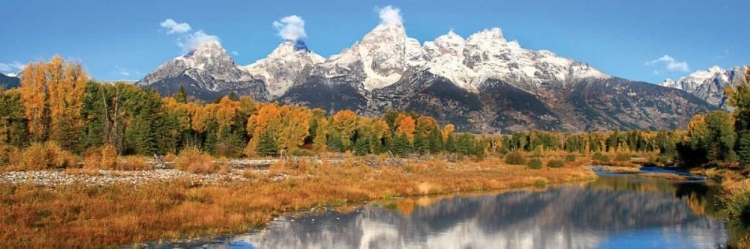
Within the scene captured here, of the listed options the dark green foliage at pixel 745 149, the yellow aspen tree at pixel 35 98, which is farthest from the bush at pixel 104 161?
the dark green foliage at pixel 745 149

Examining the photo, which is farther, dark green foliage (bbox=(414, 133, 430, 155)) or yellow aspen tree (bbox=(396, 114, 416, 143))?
yellow aspen tree (bbox=(396, 114, 416, 143))

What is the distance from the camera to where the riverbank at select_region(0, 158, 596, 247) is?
2111 cm

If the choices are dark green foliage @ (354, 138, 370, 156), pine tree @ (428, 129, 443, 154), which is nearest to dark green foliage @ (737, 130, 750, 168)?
dark green foliage @ (354, 138, 370, 156)

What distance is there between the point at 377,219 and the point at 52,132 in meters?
66.1

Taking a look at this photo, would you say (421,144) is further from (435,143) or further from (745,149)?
(745,149)

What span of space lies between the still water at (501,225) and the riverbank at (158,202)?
2.13 meters

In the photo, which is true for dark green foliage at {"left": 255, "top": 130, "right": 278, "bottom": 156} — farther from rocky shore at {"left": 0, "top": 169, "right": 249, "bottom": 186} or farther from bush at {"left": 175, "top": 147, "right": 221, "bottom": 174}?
rocky shore at {"left": 0, "top": 169, "right": 249, "bottom": 186}

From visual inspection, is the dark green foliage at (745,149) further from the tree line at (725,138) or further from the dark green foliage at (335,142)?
the dark green foliage at (335,142)

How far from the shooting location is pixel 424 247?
2380 cm

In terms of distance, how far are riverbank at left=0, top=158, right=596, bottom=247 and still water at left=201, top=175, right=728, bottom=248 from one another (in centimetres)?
213

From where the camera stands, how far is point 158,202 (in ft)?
91.5

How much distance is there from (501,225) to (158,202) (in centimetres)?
1843

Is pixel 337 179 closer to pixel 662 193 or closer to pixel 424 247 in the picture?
pixel 424 247

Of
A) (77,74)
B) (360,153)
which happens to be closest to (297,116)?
(360,153)
